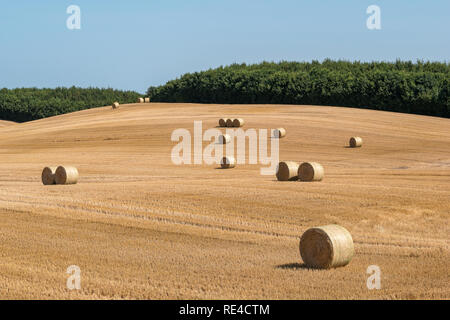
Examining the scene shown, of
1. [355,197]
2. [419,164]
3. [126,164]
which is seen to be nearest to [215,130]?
[126,164]

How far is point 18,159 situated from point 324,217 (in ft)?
83.3

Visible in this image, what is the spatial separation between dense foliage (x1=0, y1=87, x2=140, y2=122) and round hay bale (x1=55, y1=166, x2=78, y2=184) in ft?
282

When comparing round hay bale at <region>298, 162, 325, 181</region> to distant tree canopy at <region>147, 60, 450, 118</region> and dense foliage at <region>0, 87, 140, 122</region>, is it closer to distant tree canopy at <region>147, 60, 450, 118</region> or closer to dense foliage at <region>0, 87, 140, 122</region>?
distant tree canopy at <region>147, 60, 450, 118</region>

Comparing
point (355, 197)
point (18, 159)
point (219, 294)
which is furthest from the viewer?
point (18, 159)

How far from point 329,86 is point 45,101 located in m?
54.7

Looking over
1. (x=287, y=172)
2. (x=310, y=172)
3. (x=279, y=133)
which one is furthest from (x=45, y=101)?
(x=310, y=172)

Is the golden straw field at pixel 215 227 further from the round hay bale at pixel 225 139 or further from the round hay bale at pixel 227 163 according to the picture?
the round hay bale at pixel 225 139

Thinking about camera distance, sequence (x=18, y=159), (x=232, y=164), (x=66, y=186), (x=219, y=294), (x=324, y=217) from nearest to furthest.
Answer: (x=219, y=294) < (x=324, y=217) < (x=66, y=186) < (x=232, y=164) < (x=18, y=159)

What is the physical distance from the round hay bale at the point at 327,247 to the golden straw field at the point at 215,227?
A: 0.26 metres

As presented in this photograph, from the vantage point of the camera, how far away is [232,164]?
35125 mm

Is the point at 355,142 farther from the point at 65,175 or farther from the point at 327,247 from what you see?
the point at 327,247

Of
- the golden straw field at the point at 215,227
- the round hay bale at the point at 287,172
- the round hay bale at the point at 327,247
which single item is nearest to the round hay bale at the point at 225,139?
the golden straw field at the point at 215,227

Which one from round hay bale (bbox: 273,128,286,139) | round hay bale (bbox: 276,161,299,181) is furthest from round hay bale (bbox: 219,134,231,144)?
round hay bale (bbox: 276,161,299,181)
